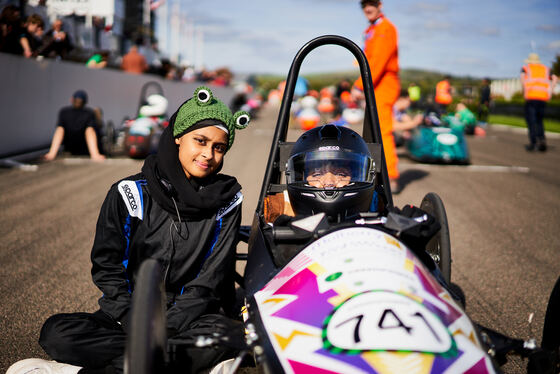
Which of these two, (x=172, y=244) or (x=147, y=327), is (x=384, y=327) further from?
(x=172, y=244)

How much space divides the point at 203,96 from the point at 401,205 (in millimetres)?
4379

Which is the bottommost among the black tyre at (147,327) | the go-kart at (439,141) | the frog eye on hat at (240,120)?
the go-kart at (439,141)

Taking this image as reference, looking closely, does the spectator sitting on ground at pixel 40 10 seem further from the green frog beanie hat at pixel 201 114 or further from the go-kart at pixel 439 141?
the green frog beanie hat at pixel 201 114

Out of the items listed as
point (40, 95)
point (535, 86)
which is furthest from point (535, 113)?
point (40, 95)

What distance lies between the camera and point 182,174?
101 inches

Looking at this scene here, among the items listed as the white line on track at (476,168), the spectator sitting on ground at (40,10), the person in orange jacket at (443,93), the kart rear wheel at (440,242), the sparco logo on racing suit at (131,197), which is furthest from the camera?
the person in orange jacket at (443,93)

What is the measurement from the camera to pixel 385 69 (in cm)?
669

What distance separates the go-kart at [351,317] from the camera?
5.26ft

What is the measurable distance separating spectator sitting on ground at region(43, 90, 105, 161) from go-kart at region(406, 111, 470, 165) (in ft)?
20.5

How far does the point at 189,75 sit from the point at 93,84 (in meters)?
14.0

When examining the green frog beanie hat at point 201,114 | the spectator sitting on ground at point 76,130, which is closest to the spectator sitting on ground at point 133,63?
the spectator sitting on ground at point 76,130

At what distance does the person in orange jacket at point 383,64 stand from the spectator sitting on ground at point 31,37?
23.1 ft

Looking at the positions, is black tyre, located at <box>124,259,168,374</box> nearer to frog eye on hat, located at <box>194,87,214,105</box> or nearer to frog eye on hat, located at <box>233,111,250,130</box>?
frog eye on hat, located at <box>194,87,214,105</box>

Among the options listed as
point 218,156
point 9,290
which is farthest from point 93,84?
point 218,156
